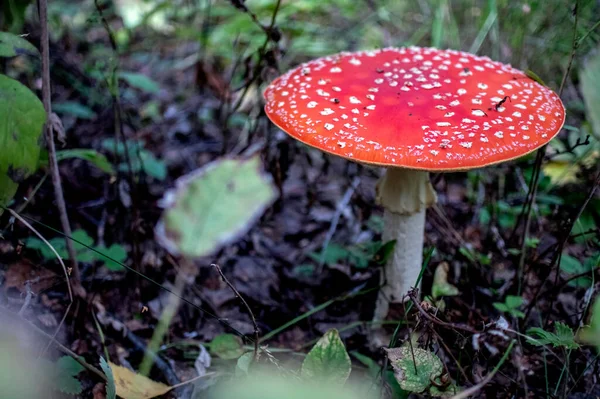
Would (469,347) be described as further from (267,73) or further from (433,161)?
(267,73)

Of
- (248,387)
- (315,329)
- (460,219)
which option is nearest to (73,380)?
(315,329)

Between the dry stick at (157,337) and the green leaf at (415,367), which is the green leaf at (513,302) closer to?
the green leaf at (415,367)

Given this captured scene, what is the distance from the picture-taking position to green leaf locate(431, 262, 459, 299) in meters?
2.75

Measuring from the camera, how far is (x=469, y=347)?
8.27 ft

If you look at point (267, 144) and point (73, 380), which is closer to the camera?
point (73, 380)

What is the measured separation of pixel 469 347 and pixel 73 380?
6.30 feet

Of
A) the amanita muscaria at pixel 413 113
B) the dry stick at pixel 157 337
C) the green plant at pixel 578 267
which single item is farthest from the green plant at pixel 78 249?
the green plant at pixel 578 267

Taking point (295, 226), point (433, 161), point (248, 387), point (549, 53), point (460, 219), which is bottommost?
point (295, 226)

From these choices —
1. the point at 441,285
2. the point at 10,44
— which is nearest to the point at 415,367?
the point at 441,285

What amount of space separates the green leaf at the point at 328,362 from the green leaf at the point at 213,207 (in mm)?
1276

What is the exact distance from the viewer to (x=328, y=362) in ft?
6.18

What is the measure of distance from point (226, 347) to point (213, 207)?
191cm

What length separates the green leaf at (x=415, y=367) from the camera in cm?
185

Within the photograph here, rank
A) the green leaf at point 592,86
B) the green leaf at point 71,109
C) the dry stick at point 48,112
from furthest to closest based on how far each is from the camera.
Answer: the green leaf at point 71,109 < the dry stick at point 48,112 < the green leaf at point 592,86
